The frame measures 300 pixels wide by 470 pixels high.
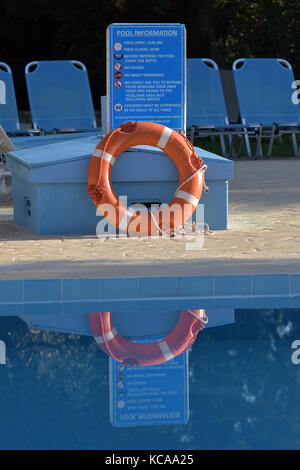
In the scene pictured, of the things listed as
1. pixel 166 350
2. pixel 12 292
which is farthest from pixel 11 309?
pixel 166 350

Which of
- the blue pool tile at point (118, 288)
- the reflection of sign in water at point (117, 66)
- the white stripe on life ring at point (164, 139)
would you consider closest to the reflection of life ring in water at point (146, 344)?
the blue pool tile at point (118, 288)

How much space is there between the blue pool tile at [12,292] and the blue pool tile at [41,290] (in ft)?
0.08

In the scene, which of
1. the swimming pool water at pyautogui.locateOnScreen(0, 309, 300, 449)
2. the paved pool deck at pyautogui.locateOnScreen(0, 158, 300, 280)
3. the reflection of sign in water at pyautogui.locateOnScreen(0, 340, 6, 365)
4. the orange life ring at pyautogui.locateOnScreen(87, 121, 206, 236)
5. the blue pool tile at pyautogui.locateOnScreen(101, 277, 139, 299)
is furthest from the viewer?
the orange life ring at pyautogui.locateOnScreen(87, 121, 206, 236)

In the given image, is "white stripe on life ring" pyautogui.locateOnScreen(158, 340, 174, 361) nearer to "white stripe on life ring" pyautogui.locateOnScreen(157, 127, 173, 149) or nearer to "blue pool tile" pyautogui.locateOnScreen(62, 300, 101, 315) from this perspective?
"blue pool tile" pyautogui.locateOnScreen(62, 300, 101, 315)

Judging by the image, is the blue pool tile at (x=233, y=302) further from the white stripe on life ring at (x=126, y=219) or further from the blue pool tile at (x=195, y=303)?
the white stripe on life ring at (x=126, y=219)

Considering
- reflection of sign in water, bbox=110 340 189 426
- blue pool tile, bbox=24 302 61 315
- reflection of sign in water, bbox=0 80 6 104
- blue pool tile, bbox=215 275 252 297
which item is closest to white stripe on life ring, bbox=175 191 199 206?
blue pool tile, bbox=215 275 252 297

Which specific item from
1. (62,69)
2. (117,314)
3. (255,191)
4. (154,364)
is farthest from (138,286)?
(62,69)

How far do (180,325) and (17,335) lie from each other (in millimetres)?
688

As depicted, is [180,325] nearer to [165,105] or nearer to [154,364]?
[154,364]

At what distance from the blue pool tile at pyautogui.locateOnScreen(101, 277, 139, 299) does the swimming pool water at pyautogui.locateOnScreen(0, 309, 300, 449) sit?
0.46 metres

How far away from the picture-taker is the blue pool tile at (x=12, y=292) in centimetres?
405

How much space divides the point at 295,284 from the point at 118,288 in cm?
84

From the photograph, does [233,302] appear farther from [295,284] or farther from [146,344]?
[146,344]

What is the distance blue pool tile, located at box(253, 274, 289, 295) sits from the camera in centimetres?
417
